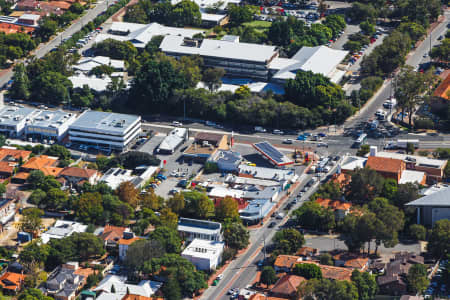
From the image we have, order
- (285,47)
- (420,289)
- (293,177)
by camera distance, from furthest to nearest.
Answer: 1. (285,47)
2. (293,177)
3. (420,289)

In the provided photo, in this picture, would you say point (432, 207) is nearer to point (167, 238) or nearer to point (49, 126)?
point (167, 238)

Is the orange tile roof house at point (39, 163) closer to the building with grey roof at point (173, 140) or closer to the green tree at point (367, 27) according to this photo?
the building with grey roof at point (173, 140)

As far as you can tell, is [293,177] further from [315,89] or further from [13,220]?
[13,220]

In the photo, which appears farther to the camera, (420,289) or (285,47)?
(285,47)

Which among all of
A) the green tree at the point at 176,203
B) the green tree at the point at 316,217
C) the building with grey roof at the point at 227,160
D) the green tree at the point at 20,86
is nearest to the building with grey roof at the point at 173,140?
the building with grey roof at the point at 227,160

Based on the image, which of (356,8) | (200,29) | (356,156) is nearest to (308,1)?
(356,8)

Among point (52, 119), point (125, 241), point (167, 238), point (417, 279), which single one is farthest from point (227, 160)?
point (417, 279)

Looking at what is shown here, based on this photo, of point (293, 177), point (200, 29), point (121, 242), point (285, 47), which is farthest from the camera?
point (200, 29)
